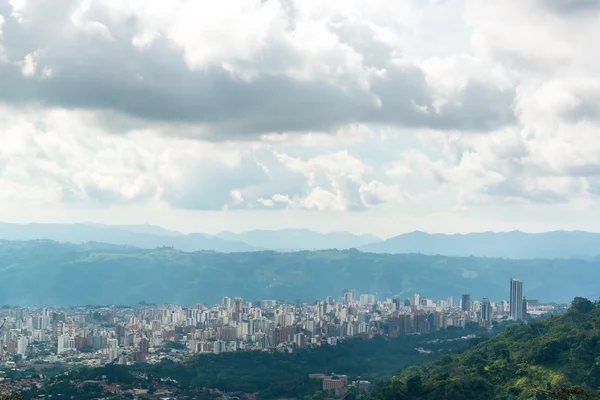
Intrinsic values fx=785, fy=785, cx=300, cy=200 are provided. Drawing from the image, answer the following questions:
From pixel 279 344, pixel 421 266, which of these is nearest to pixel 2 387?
pixel 279 344

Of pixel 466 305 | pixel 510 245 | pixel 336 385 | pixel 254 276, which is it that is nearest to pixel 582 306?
pixel 336 385

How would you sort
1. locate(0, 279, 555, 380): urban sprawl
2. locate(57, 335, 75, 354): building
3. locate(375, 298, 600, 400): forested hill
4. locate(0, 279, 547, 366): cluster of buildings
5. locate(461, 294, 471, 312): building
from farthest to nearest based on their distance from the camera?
locate(461, 294, 471, 312): building → locate(57, 335, 75, 354): building → locate(0, 279, 547, 366): cluster of buildings → locate(0, 279, 555, 380): urban sprawl → locate(375, 298, 600, 400): forested hill

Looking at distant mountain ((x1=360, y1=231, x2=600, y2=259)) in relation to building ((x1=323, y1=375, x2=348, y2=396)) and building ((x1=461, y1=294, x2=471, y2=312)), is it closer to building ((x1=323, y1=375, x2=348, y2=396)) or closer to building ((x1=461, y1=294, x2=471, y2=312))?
building ((x1=461, y1=294, x2=471, y2=312))

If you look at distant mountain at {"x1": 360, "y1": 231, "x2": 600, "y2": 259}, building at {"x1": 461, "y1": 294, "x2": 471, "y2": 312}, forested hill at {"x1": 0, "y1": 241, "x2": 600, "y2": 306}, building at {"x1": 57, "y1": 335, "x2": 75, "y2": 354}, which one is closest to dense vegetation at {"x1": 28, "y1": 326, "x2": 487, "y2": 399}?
building at {"x1": 57, "y1": 335, "x2": 75, "y2": 354}

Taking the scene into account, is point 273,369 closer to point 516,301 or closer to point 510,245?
point 516,301

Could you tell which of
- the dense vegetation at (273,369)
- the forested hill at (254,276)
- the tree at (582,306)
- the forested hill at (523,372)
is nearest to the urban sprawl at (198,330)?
the dense vegetation at (273,369)

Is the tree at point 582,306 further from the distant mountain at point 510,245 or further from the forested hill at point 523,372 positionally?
Answer: the distant mountain at point 510,245
